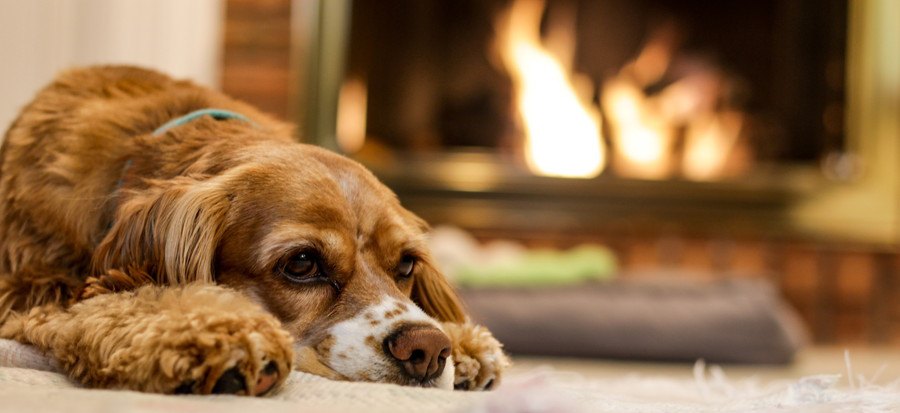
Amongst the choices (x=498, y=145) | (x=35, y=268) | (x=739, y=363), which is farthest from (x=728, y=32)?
(x=35, y=268)

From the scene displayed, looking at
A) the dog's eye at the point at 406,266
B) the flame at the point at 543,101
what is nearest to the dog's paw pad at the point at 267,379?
the dog's eye at the point at 406,266

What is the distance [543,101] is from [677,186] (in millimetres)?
600

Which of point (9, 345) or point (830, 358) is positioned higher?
point (9, 345)

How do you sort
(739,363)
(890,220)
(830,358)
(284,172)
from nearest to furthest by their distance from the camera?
(284,172)
(739,363)
(830,358)
(890,220)

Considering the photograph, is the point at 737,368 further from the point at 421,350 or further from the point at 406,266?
the point at 421,350

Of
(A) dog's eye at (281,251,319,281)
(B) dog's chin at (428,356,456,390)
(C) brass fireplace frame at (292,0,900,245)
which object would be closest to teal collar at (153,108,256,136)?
(A) dog's eye at (281,251,319,281)

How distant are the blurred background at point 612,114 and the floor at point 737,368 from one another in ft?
2.24

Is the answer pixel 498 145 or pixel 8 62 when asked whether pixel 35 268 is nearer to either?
pixel 8 62

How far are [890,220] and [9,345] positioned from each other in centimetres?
323

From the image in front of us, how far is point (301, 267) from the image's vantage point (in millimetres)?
1559

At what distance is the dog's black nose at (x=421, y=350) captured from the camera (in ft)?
4.66

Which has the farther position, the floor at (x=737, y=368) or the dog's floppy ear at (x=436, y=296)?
the floor at (x=737, y=368)

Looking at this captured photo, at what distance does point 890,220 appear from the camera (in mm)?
3855

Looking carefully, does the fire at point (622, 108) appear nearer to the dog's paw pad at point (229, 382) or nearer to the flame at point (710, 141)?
the flame at point (710, 141)
